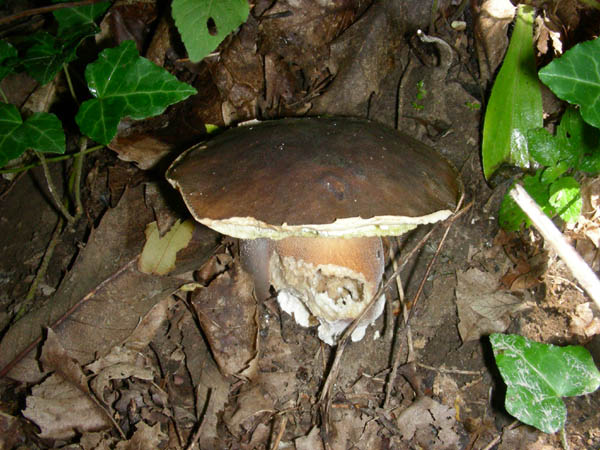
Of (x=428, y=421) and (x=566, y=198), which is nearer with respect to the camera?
(x=428, y=421)

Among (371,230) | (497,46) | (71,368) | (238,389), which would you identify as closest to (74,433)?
(71,368)

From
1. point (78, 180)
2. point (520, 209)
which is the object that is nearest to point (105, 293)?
point (78, 180)

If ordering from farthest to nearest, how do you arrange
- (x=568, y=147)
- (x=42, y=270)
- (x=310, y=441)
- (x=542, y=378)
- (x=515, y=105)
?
1. (x=42, y=270)
2. (x=515, y=105)
3. (x=568, y=147)
4. (x=310, y=441)
5. (x=542, y=378)

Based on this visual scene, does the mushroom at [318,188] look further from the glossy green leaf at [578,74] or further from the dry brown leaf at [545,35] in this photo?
the dry brown leaf at [545,35]

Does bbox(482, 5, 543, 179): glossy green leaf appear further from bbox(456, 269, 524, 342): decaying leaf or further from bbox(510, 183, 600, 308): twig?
bbox(510, 183, 600, 308): twig

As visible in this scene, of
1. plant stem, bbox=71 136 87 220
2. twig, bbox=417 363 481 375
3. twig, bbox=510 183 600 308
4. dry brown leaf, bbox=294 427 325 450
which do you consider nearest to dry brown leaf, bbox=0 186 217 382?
plant stem, bbox=71 136 87 220

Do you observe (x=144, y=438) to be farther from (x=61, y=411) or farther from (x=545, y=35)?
(x=545, y=35)

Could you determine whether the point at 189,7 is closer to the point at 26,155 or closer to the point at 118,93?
the point at 118,93
